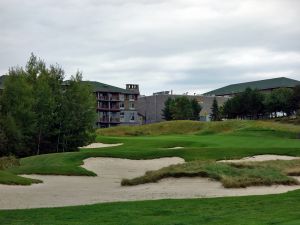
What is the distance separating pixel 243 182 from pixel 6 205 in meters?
11.2

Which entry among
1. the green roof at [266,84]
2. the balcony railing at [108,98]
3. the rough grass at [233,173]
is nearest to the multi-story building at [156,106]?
the green roof at [266,84]

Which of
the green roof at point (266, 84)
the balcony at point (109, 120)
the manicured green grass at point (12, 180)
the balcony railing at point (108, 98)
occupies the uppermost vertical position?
the green roof at point (266, 84)

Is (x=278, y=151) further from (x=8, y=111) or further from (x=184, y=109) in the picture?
(x=184, y=109)

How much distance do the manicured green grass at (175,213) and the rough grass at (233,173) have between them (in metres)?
6.29

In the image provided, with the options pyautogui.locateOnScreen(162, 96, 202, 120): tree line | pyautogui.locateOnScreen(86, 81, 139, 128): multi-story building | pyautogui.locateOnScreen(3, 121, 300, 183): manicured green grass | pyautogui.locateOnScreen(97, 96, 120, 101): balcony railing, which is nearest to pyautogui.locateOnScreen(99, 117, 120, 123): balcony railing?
pyautogui.locateOnScreen(86, 81, 139, 128): multi-story building

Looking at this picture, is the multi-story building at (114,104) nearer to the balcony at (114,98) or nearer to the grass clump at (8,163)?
the balcony at (114,98)

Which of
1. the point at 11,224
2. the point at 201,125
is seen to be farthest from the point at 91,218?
the point at 201,125

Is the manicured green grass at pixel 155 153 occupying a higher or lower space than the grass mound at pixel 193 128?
lower

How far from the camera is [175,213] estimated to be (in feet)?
51.8

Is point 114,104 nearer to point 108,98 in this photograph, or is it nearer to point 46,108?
point 108,98

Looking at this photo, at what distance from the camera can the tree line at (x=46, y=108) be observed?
45844 millimetres

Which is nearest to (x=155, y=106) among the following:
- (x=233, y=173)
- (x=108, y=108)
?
(x=108, y=108)

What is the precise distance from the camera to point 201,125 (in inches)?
3152

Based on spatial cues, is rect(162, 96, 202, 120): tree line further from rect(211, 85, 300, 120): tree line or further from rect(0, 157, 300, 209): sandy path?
rect(0, 157, 300, 209): sandy path
